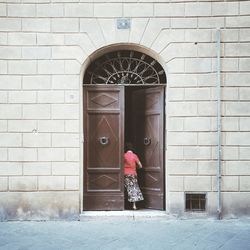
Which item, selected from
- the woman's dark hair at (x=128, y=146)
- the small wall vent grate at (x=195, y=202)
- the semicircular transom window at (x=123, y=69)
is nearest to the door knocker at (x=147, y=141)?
the woman's dark hair at (x=128, y=146)

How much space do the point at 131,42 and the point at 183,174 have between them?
10.2 feet

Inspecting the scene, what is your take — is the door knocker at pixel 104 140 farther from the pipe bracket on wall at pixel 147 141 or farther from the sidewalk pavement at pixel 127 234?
the sidewalk pavement at pixel 127 234

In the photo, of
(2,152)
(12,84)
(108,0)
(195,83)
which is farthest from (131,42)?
(2,152)

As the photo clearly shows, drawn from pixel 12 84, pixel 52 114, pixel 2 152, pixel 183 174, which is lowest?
pixel 183 174

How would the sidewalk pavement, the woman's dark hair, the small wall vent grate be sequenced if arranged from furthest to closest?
the woman's dark hair < the small wall vent grate < the sidewalk pavement

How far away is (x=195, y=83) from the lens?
7.30m

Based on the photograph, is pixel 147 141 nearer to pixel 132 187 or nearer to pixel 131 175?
pixel 131 175

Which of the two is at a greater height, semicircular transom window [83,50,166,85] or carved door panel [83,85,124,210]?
semicircular transom window [83,50,166,85]

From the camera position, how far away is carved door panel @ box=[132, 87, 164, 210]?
7844mm

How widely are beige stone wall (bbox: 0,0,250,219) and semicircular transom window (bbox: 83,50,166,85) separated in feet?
1.93

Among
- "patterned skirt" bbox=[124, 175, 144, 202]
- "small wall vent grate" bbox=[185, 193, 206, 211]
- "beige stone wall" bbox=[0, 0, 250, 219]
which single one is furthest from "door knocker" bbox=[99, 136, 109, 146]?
"small wall vent grate" bbox=[185, 193, 206, 211]

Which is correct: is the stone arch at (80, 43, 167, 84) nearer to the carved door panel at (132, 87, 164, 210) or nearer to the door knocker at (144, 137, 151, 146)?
the carved door panel at (132, 87, 164, 210)

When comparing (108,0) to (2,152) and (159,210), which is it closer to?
(2,152)

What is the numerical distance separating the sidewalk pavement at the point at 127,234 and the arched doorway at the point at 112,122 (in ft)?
2.37
